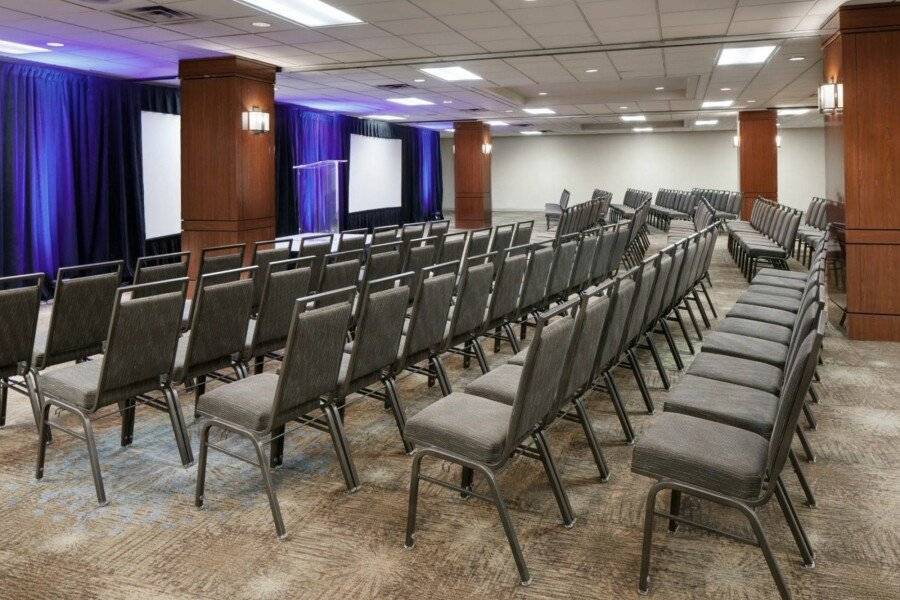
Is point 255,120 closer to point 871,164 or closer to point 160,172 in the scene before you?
point 160,172

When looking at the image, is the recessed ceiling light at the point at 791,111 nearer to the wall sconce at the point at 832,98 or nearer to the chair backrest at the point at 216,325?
the wall sconce at the point at 832,98

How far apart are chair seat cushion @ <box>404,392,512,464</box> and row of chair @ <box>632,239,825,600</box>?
48 cm

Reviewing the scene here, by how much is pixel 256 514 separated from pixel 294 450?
2.25 feet

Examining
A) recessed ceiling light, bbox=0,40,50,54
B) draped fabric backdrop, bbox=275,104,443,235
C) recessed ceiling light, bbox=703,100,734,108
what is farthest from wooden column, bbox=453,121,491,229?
recessed ceiling light, bbox=0,40,50,54

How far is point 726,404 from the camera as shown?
2770 mm

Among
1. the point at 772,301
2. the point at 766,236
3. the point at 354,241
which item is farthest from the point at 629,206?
the point at 772,301

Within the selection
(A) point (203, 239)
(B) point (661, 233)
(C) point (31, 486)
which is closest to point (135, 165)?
(A) point (203, 239)

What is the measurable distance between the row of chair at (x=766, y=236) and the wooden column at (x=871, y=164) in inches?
57.6

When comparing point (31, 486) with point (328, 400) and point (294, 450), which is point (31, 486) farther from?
point (328, 400)

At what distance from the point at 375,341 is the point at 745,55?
7.57 meters

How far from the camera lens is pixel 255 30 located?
700cm

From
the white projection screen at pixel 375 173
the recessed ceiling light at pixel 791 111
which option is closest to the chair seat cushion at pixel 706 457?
the recessed ceiling light at pixel 791 111

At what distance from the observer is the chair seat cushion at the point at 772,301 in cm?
467

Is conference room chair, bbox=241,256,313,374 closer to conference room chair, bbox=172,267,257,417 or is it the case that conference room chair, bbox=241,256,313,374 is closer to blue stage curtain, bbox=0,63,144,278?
conference room chair, bbox=172,267,257,417
